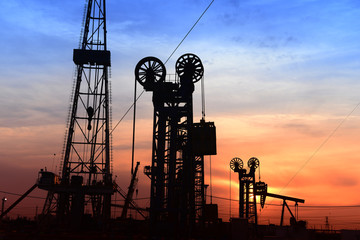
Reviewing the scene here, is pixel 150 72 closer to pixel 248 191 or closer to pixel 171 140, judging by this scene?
pixel 171 140

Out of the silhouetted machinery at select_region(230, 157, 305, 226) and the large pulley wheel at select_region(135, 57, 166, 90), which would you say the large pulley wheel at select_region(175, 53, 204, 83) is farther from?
the silhouetted machinery at select_region(230, 157, 305, 226)

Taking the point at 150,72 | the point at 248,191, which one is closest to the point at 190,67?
the point at 150,72

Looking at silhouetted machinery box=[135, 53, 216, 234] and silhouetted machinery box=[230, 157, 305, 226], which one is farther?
silhouetted machinery box=[230, 157, 305, 226]

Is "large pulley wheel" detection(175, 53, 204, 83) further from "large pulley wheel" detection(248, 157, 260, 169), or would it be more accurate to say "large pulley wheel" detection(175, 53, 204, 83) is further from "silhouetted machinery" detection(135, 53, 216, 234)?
"large pulley wheel" detection(248, 157, 260, 169)

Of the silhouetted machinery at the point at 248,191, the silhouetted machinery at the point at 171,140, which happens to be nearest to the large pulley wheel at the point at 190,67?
the silhouetted machinery at the point at 171,140

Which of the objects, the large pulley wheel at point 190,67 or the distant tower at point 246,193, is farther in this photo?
the distant tower at point 246,193

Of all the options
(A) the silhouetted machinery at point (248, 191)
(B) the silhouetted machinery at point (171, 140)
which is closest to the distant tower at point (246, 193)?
(A) the silhouetted machinery at point (248, 191)

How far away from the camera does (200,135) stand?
43.9 metres

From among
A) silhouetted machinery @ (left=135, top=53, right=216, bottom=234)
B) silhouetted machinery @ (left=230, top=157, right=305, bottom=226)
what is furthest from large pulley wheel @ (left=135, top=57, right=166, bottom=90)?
silhouetted machinery @ (left=230, top=157, right=305, bottom=226)

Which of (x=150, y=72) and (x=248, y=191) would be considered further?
(x=248, y=191)

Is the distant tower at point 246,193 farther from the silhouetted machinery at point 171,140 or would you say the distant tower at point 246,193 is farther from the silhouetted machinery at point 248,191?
the silhouetted machinery at point 171,140

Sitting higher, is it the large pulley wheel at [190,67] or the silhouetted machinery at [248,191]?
the large pulley wheel at [190,67]

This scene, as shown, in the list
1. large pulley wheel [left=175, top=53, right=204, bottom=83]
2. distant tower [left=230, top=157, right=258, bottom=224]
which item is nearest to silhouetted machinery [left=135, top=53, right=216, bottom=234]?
large pulley wheel [left=175, top=53, right=204, bottom=83]

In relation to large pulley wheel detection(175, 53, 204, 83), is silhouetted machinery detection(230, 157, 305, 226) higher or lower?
lower
